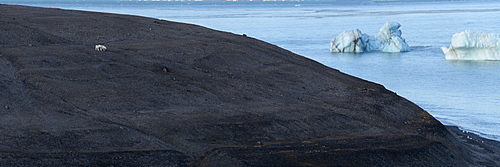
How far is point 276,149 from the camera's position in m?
9.10

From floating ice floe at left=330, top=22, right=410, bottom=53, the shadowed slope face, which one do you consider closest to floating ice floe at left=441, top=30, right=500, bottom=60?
floating ice floe at left=330, top=22, right=410, bottom=53

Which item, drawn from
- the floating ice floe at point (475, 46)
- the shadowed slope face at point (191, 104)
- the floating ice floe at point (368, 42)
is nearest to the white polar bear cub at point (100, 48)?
the shadowed slope face at point (191, 104)

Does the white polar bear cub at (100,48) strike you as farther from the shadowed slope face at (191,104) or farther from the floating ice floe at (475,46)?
the floating ice floe at (475,46)

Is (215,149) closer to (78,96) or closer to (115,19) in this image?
(78,96)

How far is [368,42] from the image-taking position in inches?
1516

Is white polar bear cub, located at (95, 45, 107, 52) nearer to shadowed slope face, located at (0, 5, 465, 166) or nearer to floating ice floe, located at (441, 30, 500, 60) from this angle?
shadowed slope face, located at (0, 5, 465, 166)

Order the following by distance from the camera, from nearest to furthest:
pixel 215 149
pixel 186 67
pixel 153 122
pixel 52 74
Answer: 1. pixel 215 149
2. pixel 153 122
3. pixel 52 74
4. pixel 186 67

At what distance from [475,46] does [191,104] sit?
23568 millimetres

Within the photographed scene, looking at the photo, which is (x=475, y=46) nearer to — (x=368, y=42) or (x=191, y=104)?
(x=368, y=42)

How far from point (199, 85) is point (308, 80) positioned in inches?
110

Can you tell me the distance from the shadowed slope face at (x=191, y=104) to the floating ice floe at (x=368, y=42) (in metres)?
22.5

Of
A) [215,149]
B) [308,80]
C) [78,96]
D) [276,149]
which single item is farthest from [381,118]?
[78,96]

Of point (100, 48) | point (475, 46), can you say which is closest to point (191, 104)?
point (100, 48)

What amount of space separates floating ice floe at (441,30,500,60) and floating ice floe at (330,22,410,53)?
17.1ft
